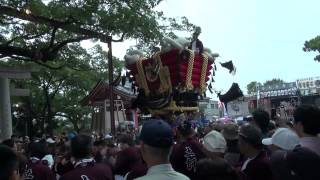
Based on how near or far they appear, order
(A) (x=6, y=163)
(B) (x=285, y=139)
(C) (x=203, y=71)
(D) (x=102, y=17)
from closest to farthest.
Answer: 1. (A) (x=6, y=163)
2. (B) (x=285, y=139)
3. (C) (x=203, y=71)
4. (D) (x=102, y=17)

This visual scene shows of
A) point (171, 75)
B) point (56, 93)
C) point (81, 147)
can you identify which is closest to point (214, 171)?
point (81, 147)

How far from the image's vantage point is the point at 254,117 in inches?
235

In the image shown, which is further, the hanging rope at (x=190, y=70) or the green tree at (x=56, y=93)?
the green tree at (x=56, y=93)

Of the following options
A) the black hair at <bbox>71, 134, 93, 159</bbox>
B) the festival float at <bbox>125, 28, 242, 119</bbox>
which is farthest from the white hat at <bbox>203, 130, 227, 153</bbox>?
the festival float at <bbox>125, 28, 242, 119</bbox>

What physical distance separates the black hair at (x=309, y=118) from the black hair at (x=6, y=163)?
256 cm

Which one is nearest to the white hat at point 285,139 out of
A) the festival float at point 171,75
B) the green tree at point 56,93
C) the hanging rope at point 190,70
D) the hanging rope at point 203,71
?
the festival float at point 171,75

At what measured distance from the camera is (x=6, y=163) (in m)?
3.06

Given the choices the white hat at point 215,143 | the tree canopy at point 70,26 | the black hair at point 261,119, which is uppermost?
the tree canopy at point 70,26

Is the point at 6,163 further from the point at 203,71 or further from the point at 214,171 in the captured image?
the point at 203,71

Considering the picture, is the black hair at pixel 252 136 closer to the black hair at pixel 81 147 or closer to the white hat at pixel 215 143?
the white hat at pixel 215 143

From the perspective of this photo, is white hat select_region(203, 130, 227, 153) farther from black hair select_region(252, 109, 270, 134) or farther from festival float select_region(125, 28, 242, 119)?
festival float select_region(125, 28, 242, 119)

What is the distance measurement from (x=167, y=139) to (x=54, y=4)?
888cm

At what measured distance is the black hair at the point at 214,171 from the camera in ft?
10.2

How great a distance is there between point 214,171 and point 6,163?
4.48 ft
